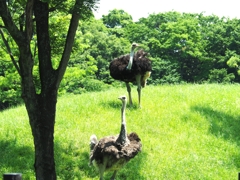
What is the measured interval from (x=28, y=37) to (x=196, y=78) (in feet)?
110

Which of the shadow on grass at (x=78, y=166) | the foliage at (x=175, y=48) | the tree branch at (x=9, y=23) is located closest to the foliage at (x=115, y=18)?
the foliage at (x=175, y=48)

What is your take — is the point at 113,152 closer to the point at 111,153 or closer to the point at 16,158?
the point at 111,153

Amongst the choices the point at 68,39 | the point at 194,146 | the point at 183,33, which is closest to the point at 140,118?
the point at 194,146

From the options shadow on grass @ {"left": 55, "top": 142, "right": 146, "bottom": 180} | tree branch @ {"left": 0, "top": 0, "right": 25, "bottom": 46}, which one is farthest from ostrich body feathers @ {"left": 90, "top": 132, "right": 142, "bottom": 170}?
tree branch @ {"left": 0, "top": 0, "right": 25, "bottom": 46}

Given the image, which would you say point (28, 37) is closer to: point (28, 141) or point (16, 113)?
point (28, 141)

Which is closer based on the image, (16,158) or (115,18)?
(16,158)

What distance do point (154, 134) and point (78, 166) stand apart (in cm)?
283

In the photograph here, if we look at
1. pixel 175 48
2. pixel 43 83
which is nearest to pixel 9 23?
pixel 43 83

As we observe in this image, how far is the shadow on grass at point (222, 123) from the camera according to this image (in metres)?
12.3

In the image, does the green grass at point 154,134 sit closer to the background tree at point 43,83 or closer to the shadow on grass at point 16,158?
the shadow on grass at point 16,158

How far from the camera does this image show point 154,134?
12141mm

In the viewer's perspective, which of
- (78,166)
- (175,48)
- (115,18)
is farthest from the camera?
(115,18)

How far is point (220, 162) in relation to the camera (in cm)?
1090

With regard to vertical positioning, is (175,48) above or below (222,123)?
above
